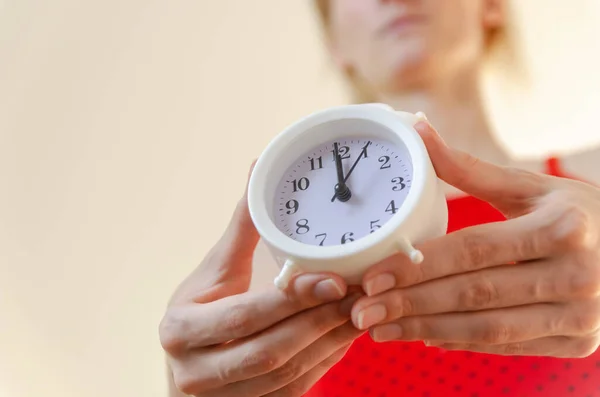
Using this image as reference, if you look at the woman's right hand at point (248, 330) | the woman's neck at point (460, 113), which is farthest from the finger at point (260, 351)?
the woman's neck at point (460, 113)

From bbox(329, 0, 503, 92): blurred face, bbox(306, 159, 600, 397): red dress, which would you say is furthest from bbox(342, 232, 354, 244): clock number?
bbox(329, 0, 503, 92): blurred face

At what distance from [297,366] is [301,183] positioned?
16cm

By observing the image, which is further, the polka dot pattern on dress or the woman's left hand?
the polka dot pattern on dress

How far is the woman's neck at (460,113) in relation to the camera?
1.10 meters

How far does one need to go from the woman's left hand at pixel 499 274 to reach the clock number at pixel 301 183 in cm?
10

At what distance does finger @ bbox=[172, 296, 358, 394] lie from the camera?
0.51 m

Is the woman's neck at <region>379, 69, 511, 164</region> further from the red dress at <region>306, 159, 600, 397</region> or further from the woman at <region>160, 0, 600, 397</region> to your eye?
the woman at <region>160, 0, 600, 397</region>

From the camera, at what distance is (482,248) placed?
0.50 m

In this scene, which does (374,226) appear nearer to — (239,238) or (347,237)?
(347,237)

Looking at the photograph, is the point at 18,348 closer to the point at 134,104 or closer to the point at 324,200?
the point at 134,104

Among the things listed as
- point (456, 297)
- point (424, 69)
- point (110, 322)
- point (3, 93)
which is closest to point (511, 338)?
point (456, 297)

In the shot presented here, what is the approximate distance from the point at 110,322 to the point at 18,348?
16 centimetres

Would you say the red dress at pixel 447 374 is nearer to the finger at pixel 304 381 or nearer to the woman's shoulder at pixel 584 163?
the finger at pixel 304 381

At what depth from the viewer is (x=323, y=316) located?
1.66 ft
